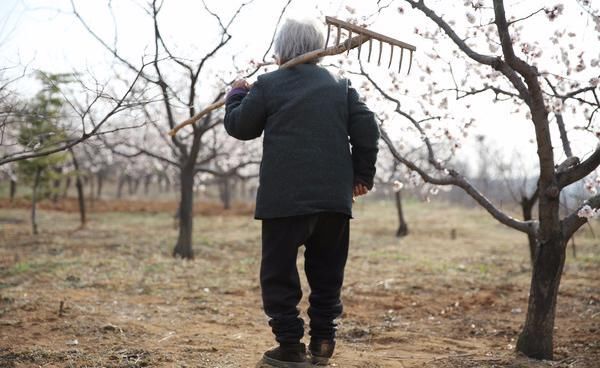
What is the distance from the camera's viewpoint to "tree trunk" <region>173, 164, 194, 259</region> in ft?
33.3

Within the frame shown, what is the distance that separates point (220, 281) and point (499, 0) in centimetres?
525

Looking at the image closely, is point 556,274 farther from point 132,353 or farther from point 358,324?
point 132,353

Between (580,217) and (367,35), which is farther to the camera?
(580,217)

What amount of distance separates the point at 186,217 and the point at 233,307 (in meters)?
4.88

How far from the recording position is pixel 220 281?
7.32m

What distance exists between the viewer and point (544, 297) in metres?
3.57

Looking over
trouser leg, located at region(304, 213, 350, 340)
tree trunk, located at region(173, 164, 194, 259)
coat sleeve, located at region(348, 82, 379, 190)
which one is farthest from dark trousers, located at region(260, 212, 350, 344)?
tree trunk, located at region(173, 164, 194, 259)

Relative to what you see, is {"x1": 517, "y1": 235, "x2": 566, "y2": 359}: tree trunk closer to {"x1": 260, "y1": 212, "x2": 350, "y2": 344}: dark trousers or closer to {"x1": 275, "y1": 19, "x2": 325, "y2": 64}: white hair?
{"x1": 260, "y1": 212, "x2": 350, "y2": 344}: dark trousers

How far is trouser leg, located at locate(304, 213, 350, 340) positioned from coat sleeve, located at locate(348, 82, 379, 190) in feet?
0.85

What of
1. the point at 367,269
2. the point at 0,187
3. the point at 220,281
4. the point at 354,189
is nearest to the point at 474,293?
the point at 367,269

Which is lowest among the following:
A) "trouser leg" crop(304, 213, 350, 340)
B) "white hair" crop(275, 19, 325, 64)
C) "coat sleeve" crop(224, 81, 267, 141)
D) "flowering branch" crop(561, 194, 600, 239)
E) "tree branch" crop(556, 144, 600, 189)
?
"trouser leg" crop(304, 213, 350, 340)

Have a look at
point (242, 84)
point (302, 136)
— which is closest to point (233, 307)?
point (242, 84)

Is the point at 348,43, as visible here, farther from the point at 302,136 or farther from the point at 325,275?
the point at 325,275

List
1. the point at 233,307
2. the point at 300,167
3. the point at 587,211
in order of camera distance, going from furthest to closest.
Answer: the point at 233,307
the point at 587,211
the point at 300,167
